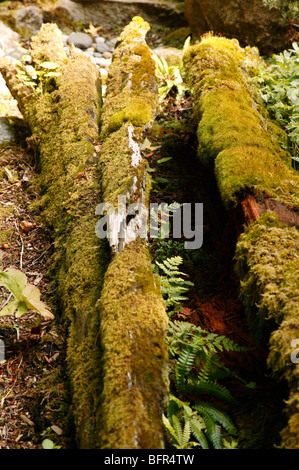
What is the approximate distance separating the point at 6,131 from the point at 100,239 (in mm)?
3226

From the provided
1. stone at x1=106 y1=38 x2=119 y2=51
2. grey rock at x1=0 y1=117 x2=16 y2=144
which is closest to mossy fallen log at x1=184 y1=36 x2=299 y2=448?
grey rock at x1=0 y1=117 x2=16 y2=144

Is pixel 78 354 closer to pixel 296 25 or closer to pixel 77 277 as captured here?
pixel 77 277

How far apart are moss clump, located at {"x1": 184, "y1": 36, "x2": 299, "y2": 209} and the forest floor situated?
19.9 inches

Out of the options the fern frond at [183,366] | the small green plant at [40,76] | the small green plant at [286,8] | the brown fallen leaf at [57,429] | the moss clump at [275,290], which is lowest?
the brown fallen leaf at [57,429]

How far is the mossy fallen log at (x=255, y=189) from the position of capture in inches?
95.2

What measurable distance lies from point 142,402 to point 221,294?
163 cm

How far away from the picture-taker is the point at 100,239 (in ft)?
11.5

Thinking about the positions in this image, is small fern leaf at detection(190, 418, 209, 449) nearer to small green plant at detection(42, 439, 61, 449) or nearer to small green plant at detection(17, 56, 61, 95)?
small green plant at detection(42, 439, 61, 449)

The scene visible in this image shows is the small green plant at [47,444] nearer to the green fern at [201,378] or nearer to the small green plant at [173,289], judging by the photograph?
the green fern at [201,378]

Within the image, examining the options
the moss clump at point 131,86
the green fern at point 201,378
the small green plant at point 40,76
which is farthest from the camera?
the small green plant at point 40,76

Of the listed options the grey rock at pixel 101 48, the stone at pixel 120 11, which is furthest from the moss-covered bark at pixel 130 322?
the stone at pixel 120 11

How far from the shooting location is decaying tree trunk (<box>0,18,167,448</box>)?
7.57 feet

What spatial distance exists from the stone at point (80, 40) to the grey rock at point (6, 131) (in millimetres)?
4610
